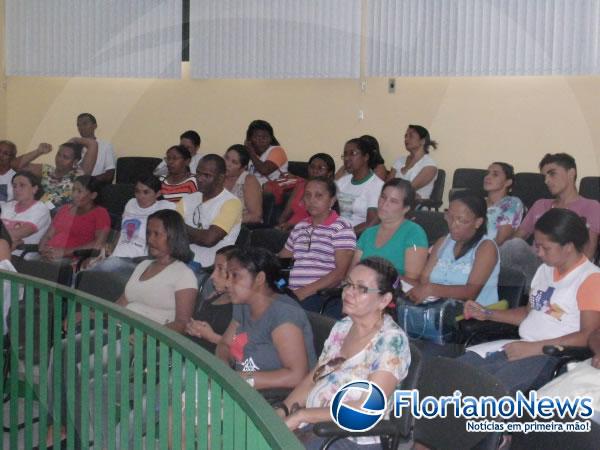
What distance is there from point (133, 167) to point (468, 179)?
10.6 ft

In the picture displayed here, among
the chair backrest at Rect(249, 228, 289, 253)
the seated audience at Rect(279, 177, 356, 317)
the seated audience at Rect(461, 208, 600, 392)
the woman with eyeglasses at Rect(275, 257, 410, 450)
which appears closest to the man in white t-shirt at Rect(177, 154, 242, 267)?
the chair backrest at Rect(249, 228, 289, 253)

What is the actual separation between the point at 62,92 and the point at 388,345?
818 centimetres

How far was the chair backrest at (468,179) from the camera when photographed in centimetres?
821

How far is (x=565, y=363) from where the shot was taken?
3979mm

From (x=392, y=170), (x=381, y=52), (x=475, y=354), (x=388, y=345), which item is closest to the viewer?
(x=388, y=345)

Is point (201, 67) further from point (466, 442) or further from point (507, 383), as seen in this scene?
point (466, 442)

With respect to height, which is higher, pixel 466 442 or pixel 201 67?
pixel 201 67

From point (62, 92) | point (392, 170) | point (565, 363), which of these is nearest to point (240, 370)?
point (565, 363)

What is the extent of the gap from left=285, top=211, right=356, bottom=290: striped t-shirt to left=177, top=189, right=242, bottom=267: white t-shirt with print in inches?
25.2

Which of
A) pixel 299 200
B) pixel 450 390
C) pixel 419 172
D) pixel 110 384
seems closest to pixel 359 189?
pixel 299 200

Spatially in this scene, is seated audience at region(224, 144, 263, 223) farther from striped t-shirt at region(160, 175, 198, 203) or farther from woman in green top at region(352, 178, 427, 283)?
woman in green top at region(352, 178, 427, 283)

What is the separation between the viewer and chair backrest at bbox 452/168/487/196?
8.21m

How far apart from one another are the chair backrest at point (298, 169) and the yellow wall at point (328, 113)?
2.13 feet

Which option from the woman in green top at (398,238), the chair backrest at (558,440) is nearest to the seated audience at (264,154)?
the woman in green top at (398,238)
